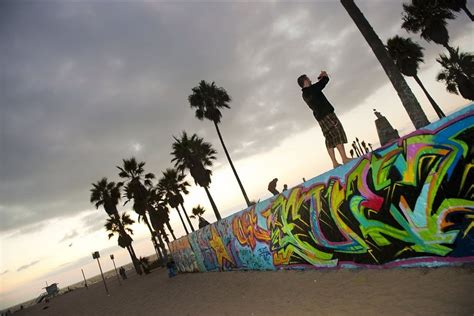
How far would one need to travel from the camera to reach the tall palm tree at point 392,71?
817cm

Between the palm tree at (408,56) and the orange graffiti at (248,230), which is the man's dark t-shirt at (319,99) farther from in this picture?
the palm tree at (408,56)

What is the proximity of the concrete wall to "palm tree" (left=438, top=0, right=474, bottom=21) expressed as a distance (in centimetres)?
2511

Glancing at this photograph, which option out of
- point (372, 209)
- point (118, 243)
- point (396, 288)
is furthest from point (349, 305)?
point (118, 243)

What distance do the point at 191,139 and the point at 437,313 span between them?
32.1m

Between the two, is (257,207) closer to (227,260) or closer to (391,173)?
(227,260)

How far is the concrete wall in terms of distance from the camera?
4188 mm

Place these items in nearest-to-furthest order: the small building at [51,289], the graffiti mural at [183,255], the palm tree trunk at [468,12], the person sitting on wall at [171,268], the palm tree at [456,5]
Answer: the graffiti mural at [183,255], the person sitting on wall at [171,268], the palm tree trunk at [468,12], the palm tree at [456,5], the small building at [51,289]

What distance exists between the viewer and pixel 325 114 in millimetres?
5945

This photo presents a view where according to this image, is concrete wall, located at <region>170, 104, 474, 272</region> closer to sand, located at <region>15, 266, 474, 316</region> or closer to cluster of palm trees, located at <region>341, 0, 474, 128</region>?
sand, located at <region>15, 266, 474, 316</region>

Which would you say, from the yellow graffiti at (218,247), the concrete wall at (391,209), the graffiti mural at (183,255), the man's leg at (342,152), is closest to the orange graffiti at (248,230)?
the concrete wall at (391,209)

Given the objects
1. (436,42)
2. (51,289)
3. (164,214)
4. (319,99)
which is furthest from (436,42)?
(51,289)

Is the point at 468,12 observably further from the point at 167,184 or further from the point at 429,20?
the point at 167,184

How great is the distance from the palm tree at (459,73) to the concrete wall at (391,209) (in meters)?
32.3

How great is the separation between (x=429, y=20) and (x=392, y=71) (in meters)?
24.1
